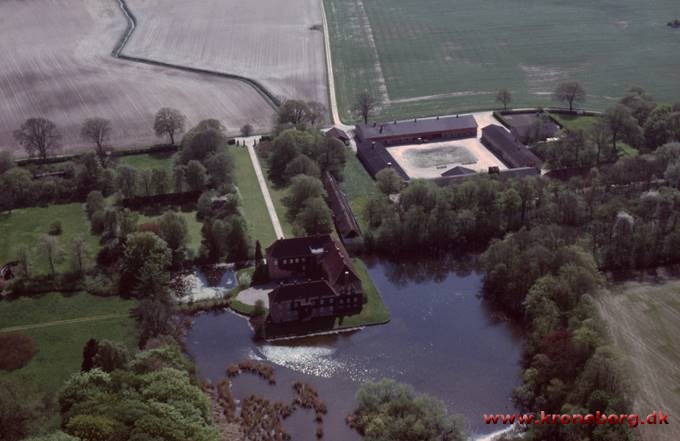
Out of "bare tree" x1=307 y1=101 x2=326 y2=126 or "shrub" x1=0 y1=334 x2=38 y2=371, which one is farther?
"bare tree" x1=307 y1=101 x2=326 y2=126

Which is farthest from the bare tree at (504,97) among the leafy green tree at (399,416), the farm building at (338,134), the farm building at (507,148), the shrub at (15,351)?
the shrub at (15,351)

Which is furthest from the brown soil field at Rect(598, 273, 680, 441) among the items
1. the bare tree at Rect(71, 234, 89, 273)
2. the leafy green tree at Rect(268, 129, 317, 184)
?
the bare tree at Rect(71, 234, 89, 273)

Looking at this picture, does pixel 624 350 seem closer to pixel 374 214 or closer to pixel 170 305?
pixel 374 214

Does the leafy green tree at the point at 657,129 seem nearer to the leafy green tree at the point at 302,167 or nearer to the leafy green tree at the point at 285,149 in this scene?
the leafy green tree at the point at 285,149

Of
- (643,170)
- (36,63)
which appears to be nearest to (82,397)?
(643,170)

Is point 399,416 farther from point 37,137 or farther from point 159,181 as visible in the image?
point 37,137

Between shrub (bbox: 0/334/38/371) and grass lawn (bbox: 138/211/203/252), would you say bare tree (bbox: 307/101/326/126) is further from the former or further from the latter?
shrub (bbox: 0/334/38/371)
